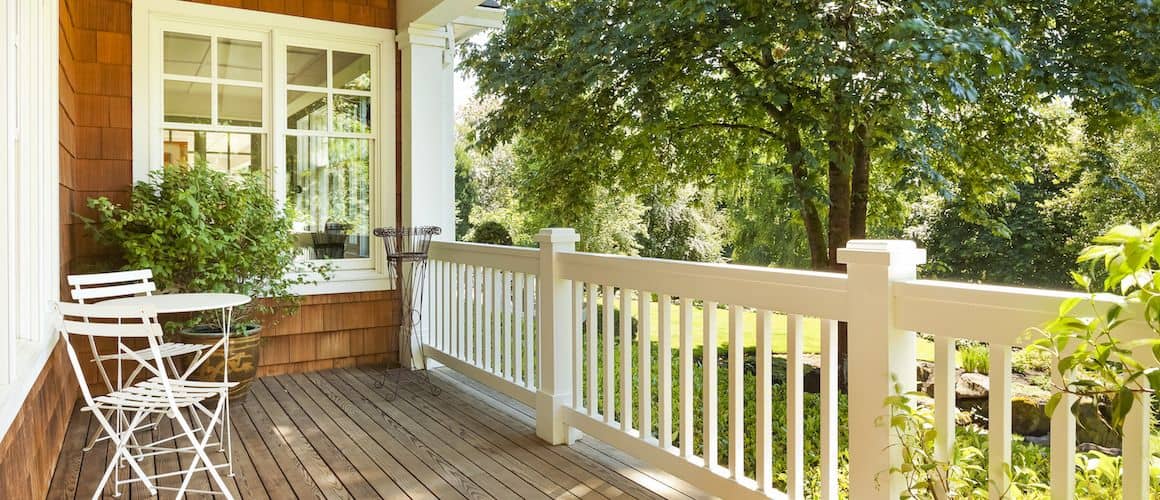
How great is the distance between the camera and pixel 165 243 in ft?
13.6

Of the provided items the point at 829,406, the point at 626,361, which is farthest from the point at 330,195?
the point at 829,406

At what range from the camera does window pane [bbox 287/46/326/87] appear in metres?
5.10

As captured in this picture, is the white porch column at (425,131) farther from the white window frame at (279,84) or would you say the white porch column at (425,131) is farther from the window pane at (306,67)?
the window pane at (306,67)

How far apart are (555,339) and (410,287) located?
1710mm

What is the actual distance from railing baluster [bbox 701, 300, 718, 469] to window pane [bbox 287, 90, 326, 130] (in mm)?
3506

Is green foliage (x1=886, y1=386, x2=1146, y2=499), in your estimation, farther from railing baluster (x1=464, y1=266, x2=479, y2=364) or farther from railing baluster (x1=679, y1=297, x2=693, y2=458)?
railing baluster (x1=464, y1=266, x2=479, y2=364)

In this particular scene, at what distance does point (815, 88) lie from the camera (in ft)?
20.5

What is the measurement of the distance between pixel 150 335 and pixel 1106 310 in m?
2.56

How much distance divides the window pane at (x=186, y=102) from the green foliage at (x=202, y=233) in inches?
15.9

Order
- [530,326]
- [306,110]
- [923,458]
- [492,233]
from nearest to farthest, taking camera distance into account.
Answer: [923,458], [530,326], [306,110], [492,233]

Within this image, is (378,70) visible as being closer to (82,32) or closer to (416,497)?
(82,32)

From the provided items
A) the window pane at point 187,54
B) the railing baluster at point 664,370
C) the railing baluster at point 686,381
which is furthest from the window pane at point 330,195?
the railing baluster at point 686,381

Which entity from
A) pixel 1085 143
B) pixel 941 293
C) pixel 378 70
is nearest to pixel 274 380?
pixel 378 70

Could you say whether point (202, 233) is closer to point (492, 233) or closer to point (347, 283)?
point (347, 283)
